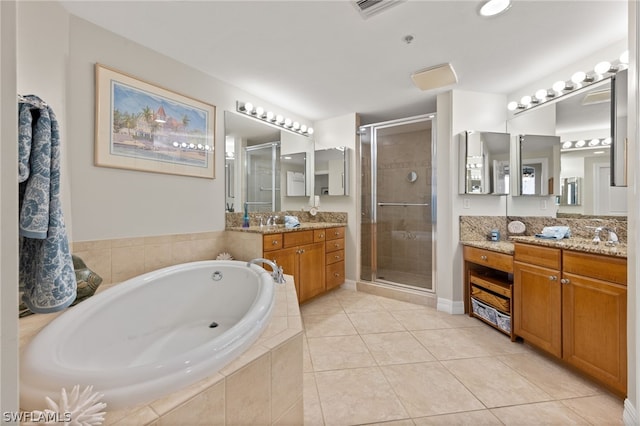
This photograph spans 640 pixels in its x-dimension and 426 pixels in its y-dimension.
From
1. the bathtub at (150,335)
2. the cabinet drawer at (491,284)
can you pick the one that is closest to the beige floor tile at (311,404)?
the bathtub at (150,335)

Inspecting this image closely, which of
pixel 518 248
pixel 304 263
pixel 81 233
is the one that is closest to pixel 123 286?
pixel 81 233

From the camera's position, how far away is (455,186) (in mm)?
2586

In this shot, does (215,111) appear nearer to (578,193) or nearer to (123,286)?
(123,286)

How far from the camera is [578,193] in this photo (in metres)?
2.05

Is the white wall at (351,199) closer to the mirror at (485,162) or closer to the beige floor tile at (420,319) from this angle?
the beige floor tile at (420,319)

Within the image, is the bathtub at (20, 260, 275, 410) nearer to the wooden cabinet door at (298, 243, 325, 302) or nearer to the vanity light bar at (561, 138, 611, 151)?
the wooden cabinet door at (298, 243, 325, 302)

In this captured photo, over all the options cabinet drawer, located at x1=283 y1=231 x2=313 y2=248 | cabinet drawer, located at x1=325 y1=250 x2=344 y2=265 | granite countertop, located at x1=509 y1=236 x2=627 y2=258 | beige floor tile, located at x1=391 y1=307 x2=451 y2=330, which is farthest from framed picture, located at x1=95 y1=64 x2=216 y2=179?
granite countertop, located at x1=509 y1=236 x2=627 y2=258

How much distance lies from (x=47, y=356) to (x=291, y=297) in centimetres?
94

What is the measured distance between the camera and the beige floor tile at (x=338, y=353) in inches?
68.2

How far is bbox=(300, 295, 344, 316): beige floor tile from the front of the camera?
8.53 feet

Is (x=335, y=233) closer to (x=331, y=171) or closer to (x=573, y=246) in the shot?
(x=331, y=171)

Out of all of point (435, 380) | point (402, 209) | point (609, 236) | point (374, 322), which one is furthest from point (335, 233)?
point (609, 236)

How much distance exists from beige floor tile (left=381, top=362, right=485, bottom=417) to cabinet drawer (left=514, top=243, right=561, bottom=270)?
100 cm

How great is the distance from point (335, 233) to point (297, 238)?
67cm
